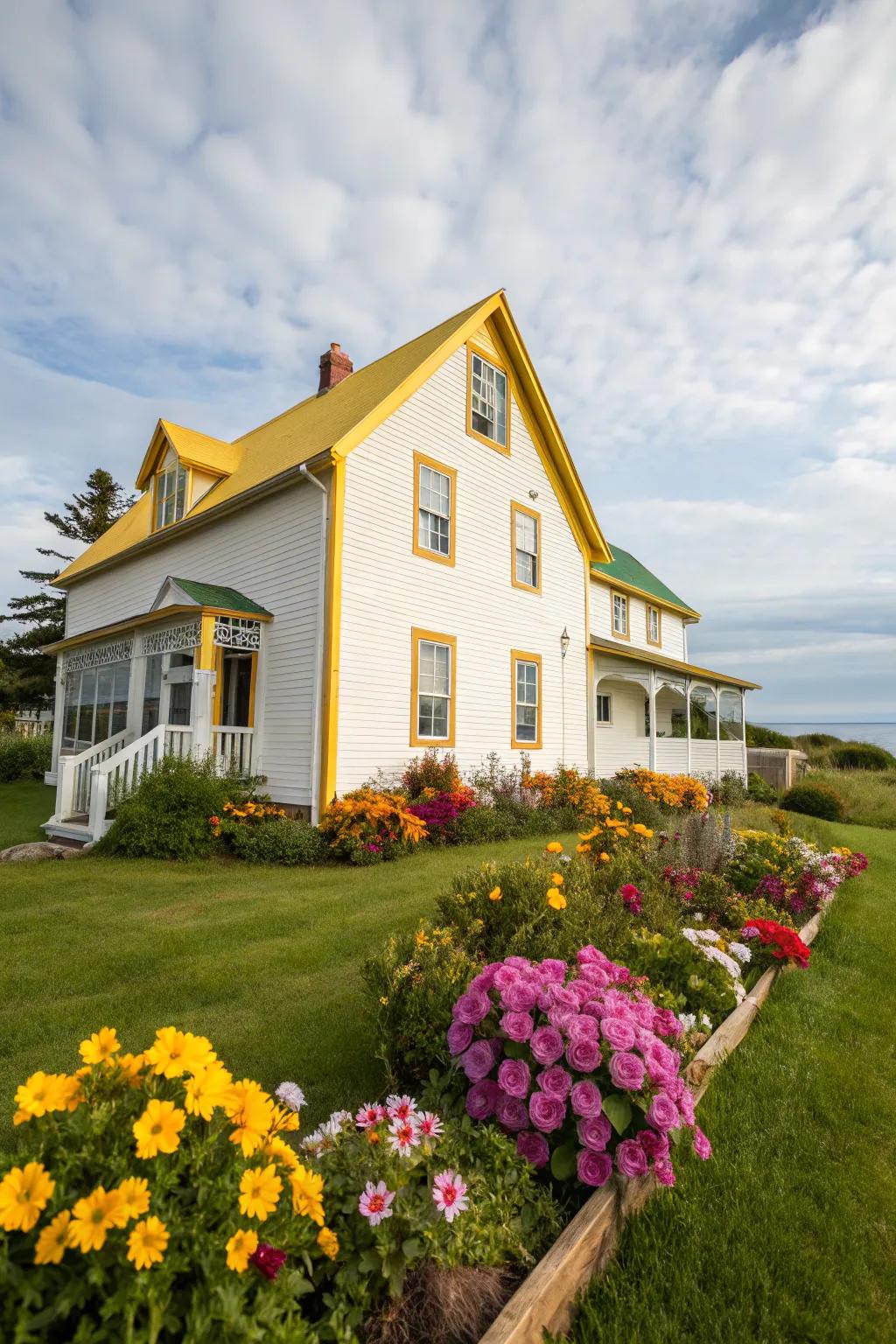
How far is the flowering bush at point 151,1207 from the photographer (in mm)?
1284

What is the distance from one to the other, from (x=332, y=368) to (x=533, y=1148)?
56.2 ft

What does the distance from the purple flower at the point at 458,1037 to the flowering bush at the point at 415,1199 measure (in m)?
0.24

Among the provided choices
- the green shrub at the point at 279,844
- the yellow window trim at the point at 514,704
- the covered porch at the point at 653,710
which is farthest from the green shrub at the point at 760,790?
the green shrub at the point at 279,844

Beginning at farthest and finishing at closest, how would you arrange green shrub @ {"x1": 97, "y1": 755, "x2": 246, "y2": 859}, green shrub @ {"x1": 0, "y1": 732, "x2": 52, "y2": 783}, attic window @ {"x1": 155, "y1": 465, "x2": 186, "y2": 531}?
green shrub @ {"x1": 0, "y1": 732, "x2": 52, "y2": 783}, attic window @ {"x1": 155, "y1": 465, "x2": 186, "y2": 531}, green shrub @ {"x1": 97, "y1": 755, "x2": 246, "y2": 859}

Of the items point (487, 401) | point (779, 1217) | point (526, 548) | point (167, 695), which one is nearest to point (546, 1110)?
point (779, 1217)

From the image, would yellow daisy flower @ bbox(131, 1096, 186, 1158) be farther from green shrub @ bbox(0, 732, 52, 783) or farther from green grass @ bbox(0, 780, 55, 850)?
green shrub @ bbox(0, 732, 52, 783)

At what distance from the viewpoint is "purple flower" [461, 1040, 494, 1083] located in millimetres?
2514

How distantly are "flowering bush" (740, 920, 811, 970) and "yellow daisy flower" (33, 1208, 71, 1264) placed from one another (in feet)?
14.6

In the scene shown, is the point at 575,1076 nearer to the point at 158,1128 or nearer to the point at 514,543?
the point at 158,1128

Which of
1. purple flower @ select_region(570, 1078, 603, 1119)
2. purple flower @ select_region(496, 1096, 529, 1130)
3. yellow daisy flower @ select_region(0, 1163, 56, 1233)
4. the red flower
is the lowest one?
purple flower @ select_region(496, 1096, 529, 1130)

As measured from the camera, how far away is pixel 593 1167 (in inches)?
89.7

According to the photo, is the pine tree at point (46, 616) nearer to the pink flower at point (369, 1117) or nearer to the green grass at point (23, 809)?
the green grass at point (23, 809)

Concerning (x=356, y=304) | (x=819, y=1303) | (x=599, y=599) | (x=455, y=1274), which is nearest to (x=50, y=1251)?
(x=455, y=1274)

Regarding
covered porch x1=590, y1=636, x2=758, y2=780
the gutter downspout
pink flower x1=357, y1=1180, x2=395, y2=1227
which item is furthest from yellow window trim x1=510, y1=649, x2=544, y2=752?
pink flower x1=357, y1=1180, x2=395, y2=1227
